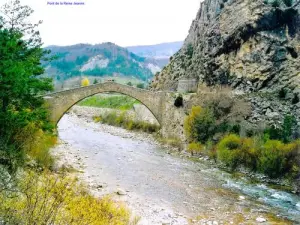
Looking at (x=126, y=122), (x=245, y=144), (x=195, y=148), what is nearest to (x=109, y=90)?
(x=126, y=122)

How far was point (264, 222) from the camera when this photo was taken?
1289 cm

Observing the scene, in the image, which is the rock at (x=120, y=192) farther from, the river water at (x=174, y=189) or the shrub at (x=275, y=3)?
the shrub at (x=275, y=3)

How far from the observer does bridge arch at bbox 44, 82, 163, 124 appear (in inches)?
1273

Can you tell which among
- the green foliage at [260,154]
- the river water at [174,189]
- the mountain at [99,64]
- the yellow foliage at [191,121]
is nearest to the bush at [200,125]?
the yellow foliage at [191,121]

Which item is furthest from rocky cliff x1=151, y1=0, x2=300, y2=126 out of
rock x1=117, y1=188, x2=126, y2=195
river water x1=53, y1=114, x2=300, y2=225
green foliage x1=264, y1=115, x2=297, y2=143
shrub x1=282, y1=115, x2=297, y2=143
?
rock x1=117, y1=188, x2=126, y2=195

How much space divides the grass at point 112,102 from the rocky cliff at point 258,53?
1882 centimetres

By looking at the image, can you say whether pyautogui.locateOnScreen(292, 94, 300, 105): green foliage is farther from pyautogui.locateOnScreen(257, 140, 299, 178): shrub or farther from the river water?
the river water

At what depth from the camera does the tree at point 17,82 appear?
12.4m

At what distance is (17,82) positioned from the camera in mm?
12539

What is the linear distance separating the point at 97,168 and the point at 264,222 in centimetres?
1034

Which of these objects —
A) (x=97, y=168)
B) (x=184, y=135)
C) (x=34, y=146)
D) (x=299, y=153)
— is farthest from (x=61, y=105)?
(x=299, y=153)

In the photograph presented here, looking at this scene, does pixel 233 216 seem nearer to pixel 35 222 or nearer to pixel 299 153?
pixel 299 153

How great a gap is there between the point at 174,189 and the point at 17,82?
868 centimetres

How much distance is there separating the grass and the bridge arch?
1204cm
